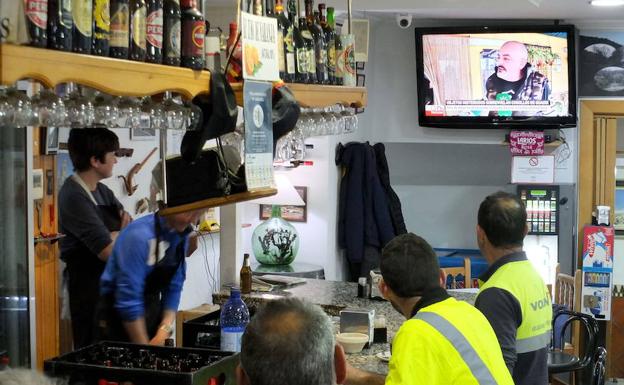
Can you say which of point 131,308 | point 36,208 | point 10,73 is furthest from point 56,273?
point 10,73

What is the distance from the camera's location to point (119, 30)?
2.29 meters

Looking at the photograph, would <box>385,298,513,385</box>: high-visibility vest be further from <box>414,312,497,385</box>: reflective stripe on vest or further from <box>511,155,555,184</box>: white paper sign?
<box>511,155,555,184</box>: white paper sign

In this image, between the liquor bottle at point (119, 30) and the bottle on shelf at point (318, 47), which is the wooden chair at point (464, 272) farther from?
the liquor bottle at point (119, 30)

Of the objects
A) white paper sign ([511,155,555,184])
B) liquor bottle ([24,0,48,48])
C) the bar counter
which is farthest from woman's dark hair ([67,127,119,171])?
white paper sign ([511,155,555,184])

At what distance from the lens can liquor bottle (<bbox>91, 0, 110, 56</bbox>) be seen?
2.19 metres

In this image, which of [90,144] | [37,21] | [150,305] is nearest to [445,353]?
[37,21]

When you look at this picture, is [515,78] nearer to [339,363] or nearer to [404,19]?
[404,19]

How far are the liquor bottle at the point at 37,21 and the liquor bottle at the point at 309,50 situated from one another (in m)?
1.58

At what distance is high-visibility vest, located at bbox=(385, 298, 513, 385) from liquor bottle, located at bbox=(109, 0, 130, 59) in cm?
115

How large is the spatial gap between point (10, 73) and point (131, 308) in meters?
2.15

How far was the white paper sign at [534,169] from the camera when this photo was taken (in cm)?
735

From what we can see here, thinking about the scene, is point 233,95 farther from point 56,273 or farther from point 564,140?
point 564,140

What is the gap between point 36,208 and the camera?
18.5ft

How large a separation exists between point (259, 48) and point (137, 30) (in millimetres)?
597
